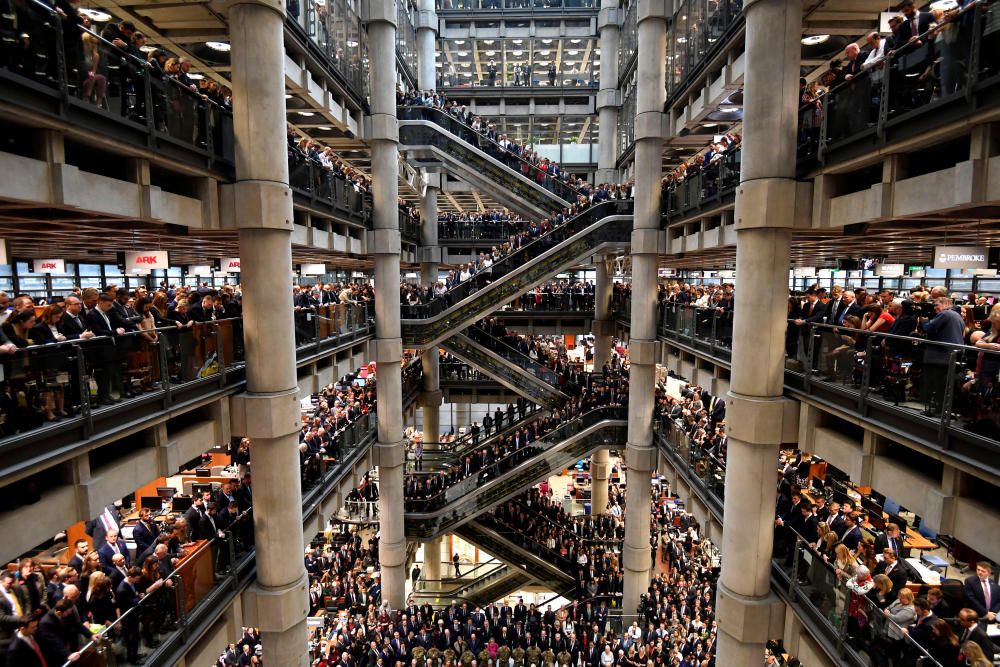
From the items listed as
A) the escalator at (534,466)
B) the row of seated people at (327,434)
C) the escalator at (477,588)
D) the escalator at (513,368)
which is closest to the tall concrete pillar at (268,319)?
the row of seated people at (327,434)

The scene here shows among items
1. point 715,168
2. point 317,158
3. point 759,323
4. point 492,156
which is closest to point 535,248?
point 492,156

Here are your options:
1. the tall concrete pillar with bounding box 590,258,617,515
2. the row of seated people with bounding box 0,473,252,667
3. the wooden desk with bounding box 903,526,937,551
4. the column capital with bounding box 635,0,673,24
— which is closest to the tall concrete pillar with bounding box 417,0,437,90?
the tall concrete pillar with bounding box 590,258,617,515

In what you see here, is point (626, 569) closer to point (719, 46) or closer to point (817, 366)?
point (817, 366)

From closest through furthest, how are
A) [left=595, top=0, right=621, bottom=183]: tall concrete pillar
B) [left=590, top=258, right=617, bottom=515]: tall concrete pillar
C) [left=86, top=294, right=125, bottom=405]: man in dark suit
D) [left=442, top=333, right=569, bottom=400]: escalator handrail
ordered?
[left=86, top=294, right=125, bottom=405]: man in dark suit < [left=442, top=333, right=569, bottom=400]: escalator handrail < [left=590, top=258, right=617, bottom=515]: tall concrete pillar < [left=595, top=0, right=621, bottom=183]: tall concrete pillar

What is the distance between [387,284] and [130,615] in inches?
522

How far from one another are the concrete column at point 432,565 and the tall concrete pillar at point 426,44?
22.6m

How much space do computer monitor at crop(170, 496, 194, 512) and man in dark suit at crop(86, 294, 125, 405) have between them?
13439mm

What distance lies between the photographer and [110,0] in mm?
10469

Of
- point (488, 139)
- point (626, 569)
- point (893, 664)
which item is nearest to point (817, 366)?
point (893, 664)

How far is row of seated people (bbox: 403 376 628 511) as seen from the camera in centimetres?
2150

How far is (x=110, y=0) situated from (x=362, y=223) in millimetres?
8860

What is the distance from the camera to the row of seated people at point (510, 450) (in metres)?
21.5

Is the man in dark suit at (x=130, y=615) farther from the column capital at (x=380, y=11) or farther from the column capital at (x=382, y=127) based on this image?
the column capital at (x=380, y=11)

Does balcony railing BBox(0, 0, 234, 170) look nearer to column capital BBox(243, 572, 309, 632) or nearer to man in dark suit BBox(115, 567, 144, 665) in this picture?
man in dark suit BBox(115, 567, 144, 665)
